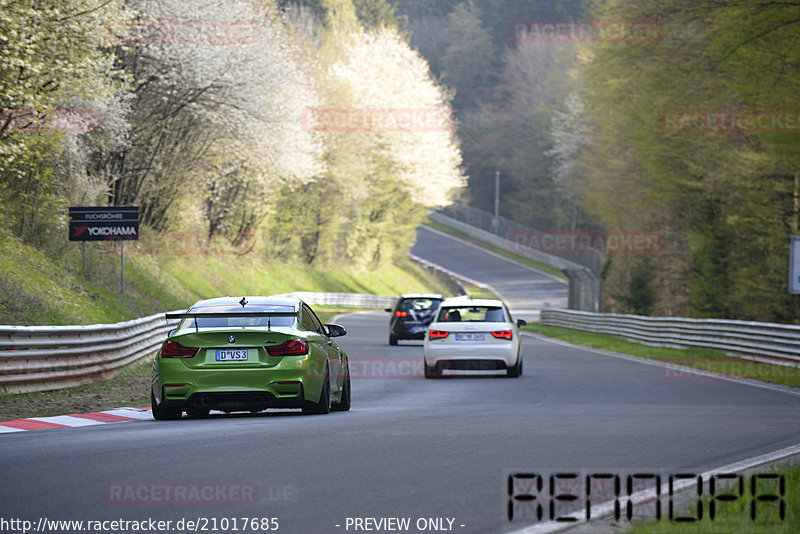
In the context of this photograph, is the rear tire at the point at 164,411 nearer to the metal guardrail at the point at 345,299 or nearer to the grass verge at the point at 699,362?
the grass verge at the point at 699,362

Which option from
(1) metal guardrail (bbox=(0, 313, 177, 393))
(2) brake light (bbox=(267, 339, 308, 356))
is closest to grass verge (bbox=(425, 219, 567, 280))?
(1) metal guardrail (bbox=(0, 313, 177, 393))

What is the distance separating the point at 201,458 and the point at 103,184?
29644 millimetres

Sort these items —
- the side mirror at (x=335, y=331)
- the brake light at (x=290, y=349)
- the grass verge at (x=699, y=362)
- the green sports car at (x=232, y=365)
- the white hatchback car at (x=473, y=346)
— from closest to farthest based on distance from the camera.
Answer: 1. the green sports car at (x=232, y=365)
2. the brake light at (x=290, y=349)
3. the side mirror at (x=335, y=331)
4. the white hatchback car at (x=473, y=346)
5. the grass verge at (x=699, y=362)

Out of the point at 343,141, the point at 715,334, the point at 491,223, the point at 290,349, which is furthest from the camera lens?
the point at 491,223

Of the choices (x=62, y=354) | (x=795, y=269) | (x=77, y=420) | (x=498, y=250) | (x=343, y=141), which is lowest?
(x=77, y=420)

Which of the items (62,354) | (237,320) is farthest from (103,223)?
(237,320)

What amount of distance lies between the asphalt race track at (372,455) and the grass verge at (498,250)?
81411 mm

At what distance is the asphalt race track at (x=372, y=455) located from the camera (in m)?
7.47

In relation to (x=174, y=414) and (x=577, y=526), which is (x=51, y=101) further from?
(x=577, y=526)

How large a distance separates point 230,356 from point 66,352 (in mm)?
6055

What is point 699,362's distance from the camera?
27.5 meters

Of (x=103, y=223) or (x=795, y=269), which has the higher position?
(x=103, y=223)

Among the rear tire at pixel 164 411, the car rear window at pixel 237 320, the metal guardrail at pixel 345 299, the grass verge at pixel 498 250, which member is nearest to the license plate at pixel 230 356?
the car rear window at pixel 237 320

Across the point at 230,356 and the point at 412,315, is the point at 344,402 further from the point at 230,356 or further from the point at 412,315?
the point at 412,315
